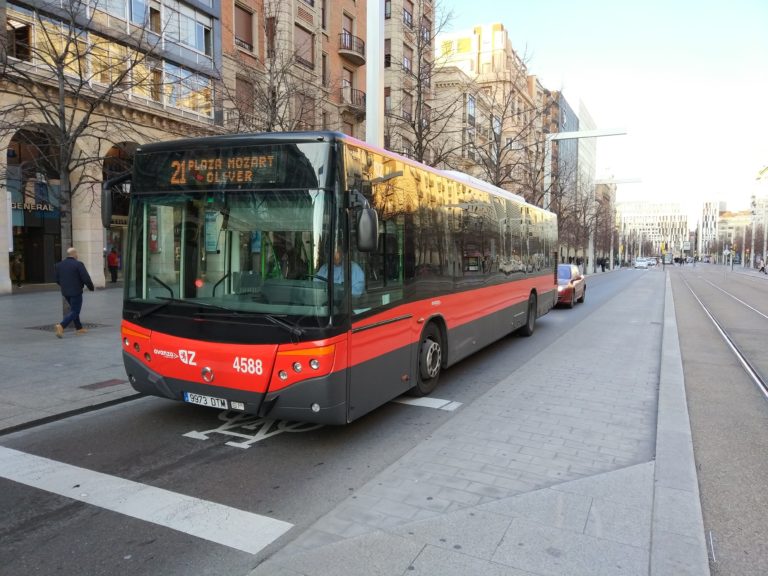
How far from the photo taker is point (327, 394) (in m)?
4.74

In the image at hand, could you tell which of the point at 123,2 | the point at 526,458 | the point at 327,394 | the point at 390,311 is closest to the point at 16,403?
the point at 327,394

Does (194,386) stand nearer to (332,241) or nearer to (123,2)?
(332,241)

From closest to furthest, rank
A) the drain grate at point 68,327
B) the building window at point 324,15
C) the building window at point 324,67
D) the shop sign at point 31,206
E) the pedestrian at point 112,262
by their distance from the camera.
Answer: the drain grate at point 68,327, the shop sign at point 31,206, the pedestrian at point 112,262, the building window at point 324,67, the building window at point 324,15

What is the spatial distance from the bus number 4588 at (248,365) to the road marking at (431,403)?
7.70ft

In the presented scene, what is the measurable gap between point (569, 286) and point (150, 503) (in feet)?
57.2

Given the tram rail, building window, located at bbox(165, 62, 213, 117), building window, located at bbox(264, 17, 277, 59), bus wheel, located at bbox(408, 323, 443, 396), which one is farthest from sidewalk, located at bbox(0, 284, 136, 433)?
building window, located at bbox(165, 62, 213, 117)

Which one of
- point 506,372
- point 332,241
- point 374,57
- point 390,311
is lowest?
point 506,372

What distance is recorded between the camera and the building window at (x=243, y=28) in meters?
26.9

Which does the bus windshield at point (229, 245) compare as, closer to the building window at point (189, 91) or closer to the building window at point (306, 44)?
the building window at point (189, 91)

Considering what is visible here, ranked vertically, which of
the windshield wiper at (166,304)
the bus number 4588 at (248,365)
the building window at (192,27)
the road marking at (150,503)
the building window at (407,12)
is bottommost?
the road marking at (150,503)

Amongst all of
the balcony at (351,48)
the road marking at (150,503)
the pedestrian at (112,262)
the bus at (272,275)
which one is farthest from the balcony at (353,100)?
the road marking at (150,503)

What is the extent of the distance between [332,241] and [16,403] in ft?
13.8

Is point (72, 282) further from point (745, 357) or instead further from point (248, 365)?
point (745, 357)

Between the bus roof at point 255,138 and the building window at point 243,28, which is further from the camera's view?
the building window at point 243,28
